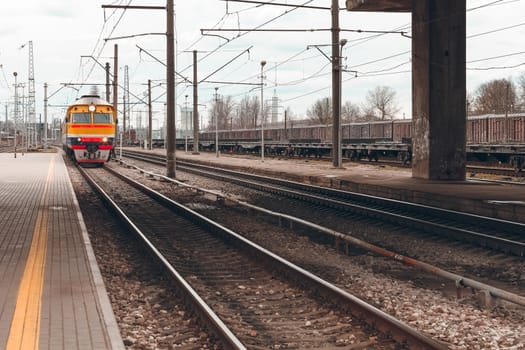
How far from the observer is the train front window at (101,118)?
35.3 m

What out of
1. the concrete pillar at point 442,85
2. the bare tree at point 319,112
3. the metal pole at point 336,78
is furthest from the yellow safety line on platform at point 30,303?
the bare tree at point 319,112

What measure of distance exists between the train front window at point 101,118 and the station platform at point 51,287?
2134 cm

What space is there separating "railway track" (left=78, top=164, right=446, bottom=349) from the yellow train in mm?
23802

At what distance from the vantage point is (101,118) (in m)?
35.5

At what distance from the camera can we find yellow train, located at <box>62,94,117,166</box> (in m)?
Result: 35.1

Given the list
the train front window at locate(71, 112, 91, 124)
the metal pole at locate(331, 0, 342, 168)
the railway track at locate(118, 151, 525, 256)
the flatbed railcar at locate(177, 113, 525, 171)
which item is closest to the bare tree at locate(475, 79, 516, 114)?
the flatbed railcar at locate(177, 113, 525, 171)

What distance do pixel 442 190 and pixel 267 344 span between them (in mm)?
11559

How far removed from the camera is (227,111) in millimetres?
130125

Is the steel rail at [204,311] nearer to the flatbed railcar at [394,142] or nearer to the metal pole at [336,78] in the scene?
the metal pole at [336,78]

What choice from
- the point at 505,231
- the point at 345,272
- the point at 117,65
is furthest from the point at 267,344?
the point at 117,65

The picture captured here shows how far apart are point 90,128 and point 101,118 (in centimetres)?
83

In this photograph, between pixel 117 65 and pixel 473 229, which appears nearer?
pixel 473 229

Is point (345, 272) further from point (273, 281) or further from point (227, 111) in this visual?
point (227, 111)

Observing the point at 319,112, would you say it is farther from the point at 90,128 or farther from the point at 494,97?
the point at 90,128
